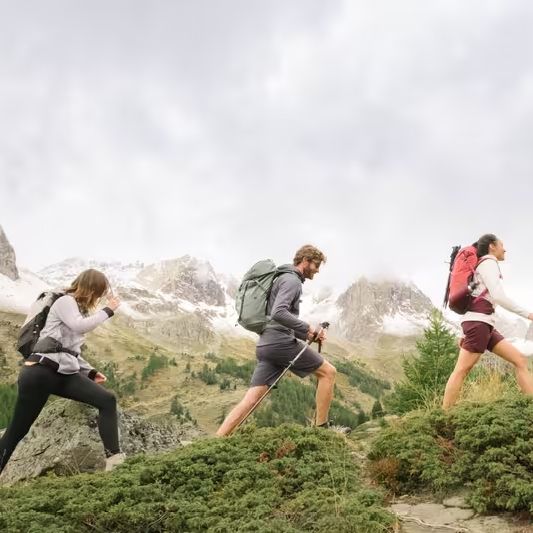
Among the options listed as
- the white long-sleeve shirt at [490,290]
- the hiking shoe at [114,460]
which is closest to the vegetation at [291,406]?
the white long-sleeve shirt at [490,290]

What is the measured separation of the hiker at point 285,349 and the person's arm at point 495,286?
2.41 metres

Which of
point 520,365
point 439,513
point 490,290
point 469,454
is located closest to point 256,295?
point 490,290

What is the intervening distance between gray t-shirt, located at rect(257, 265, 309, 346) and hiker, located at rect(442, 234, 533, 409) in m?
2.36

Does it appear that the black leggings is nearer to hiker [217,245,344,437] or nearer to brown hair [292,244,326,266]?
hiker [217,245,344,437]

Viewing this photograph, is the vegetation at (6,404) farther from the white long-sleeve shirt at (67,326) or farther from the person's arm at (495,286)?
the person's arm at (495,286)

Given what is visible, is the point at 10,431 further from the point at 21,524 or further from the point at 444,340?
the point at 444,340

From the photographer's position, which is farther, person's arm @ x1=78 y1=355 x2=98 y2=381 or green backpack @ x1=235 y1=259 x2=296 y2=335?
green backpack @ x1=235 y1=259 x2=296 y2=335

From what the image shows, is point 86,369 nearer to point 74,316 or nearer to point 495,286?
point 74,316

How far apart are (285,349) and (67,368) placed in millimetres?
2954

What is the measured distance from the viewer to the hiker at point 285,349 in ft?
25.5

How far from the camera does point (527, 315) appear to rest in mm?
8016

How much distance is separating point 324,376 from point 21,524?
4401mm

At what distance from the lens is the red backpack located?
8109 mm

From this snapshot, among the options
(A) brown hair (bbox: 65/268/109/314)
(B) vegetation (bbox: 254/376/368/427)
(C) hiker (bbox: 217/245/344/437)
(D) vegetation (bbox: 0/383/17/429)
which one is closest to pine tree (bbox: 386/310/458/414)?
(C) hiker (bbox: 217/245/344/437)
